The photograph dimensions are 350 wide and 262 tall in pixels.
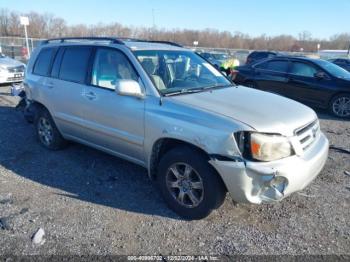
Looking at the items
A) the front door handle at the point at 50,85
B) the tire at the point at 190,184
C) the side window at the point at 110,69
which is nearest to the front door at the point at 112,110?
the side window at the point at 110,69

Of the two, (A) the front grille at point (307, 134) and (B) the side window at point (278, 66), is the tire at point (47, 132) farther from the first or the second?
(B) the side window at point (278, 66)

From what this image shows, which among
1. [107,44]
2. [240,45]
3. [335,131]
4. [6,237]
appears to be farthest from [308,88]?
[240,45]

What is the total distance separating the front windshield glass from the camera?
3691 millimetres

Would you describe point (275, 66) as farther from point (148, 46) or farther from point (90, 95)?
point (90, 95)

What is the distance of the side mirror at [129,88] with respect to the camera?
3391mm

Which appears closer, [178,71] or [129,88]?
[129,88]

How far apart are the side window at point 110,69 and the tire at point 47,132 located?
1.45 meters

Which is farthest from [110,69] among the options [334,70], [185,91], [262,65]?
[334,70]

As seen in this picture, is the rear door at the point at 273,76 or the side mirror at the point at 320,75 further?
the rear door at the point at 273,76

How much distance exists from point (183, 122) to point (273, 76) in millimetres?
6856

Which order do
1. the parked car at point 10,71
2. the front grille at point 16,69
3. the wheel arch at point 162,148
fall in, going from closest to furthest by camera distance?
the wheel arch at point 162,148 → the parked car at point 10,71 → the front grille at point 16,69

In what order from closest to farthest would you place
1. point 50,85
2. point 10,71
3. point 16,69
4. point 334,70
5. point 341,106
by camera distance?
point 50,85 < point 341,106 < point 334,70 < point 10,71 < point 16,69

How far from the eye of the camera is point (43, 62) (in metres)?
5.18

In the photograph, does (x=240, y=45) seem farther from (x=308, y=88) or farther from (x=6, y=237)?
(x=6, y=237)
